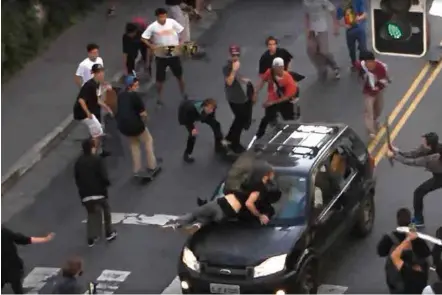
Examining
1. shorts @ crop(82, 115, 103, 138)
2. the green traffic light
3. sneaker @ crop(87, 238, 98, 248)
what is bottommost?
sneaker @ crop(87, 238, 98, 248)

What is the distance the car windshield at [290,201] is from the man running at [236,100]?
412 centimetres

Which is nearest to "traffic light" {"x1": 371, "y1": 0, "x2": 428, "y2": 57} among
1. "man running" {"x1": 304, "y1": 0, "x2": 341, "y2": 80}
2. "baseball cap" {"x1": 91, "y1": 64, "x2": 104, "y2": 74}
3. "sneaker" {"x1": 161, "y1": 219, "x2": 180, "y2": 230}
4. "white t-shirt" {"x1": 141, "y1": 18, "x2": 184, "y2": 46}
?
"sneaker" {"x1": 161, "y1": 219, "x2": 180, "y2": 230}

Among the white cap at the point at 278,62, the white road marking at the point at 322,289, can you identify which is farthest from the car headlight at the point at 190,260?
the white cap at the point at 278,62

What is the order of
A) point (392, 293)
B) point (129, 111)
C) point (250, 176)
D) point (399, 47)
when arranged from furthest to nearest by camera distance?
point (129, 111)
point (250, 176)
point (392, 293)
point (399, 47)

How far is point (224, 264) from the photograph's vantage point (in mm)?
14875

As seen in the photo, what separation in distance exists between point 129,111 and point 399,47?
6.62m

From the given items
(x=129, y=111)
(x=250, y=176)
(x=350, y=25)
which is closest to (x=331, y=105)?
(x=350, y=25)

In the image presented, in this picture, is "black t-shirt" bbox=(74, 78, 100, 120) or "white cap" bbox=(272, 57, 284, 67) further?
"black t-shirt" bbox=(74, 78, 100, 120)

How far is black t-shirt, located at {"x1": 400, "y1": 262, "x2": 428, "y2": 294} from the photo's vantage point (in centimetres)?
1403

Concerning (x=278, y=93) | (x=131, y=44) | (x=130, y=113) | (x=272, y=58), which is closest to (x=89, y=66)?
(x=130, y=113)

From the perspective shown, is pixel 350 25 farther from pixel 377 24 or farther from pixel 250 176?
pixel 377 24

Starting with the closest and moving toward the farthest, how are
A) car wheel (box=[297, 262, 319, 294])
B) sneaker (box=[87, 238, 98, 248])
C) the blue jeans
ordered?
car wheel (box=[297, 262, 319, 294]) → sneaker (box=[87, 238, 98, 248]) → the blue jeans

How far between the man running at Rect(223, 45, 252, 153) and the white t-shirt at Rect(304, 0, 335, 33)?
9.59 ft

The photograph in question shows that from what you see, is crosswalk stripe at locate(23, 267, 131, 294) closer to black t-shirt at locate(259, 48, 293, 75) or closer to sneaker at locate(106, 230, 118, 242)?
sneaker at locate(106, 230, 118, 242)
